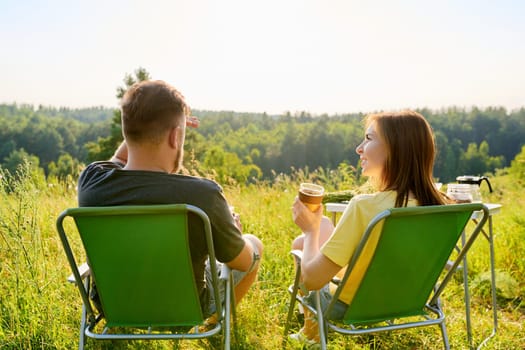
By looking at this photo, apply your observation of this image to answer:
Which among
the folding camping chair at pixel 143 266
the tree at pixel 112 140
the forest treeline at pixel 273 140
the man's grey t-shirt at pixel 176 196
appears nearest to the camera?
the folding camping chair at pixel 143 266

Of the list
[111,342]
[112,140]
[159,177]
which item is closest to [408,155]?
[159,177]

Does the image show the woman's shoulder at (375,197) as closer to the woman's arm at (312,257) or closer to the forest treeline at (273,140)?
the woman's arm at (312,257)

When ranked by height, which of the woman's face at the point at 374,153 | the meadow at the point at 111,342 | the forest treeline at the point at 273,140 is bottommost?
the forest treeline at the point at 273,140

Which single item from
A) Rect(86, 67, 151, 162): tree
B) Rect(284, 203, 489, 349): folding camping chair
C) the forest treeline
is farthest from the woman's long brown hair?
the forest treeline

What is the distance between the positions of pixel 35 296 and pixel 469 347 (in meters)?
2.51

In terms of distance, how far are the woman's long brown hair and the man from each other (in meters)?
0.68

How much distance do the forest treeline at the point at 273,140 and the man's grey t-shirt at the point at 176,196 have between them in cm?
3851

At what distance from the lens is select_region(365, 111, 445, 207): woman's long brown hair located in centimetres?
211

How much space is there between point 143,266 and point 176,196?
30 cm

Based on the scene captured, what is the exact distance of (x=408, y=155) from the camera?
6.91 ft

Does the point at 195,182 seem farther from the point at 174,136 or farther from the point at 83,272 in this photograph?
the point at 83,272

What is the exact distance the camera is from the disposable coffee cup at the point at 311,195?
2.09 meters

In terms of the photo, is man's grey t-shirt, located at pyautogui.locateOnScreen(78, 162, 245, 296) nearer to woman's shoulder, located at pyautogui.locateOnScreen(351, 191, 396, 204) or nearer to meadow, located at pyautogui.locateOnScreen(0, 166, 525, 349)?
woman's shoulder, located at pyautogui.locateOnScreen(351, 191, 396, 204)

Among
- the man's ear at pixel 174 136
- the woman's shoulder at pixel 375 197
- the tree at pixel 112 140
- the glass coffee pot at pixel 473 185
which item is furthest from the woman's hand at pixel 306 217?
the tree at pixel 112 140
